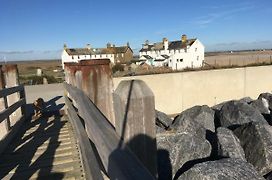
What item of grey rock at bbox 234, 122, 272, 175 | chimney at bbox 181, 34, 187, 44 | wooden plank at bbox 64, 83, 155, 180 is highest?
chimney at bbox 181, 34, 187, 44

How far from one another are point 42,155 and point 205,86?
11.3m

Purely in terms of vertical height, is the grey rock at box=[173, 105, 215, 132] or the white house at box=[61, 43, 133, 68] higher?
the white house at box=[61, 43, 133, 68]

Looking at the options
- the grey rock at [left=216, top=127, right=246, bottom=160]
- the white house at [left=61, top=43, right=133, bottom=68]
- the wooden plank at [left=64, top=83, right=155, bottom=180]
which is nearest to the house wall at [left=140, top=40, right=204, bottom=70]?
the white house at [left=61, top=43, right=133, bottom=68]

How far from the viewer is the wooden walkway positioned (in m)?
3.79

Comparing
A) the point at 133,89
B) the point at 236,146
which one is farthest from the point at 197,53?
the point at 133,89

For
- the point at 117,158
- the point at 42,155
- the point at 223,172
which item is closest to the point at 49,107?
the point at 42,155

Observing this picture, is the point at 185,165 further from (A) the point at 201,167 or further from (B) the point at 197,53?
(B) the point at 197,53

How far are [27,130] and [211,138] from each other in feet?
17.2

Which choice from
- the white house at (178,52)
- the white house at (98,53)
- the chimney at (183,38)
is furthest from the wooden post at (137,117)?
the white house at (98,53)

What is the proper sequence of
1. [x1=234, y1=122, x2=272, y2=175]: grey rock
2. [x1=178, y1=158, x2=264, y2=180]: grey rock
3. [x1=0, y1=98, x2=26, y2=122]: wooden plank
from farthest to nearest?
[x1=234, y1=122, x2=272, y2=175]: grey rock < [x1=178, y1=158, x2=264, y2=180]: grey rock < [x1=0, y1=98, x2=26, y2=122]: wooden plank

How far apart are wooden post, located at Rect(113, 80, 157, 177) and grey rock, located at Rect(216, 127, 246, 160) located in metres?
5.60

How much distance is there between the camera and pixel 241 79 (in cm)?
1517

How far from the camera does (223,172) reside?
15.4ft

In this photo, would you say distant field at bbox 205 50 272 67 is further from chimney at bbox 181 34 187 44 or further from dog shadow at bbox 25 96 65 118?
dog shadow at bbox 25 96 65 118
